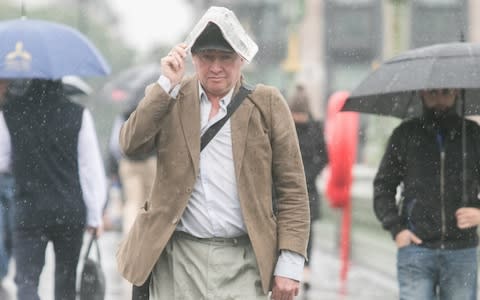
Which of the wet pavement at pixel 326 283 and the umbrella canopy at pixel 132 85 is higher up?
the umbrella canopy at pixel 132 85

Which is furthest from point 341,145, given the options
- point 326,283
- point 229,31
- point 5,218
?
point 229,31

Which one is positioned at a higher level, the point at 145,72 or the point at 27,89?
the point at 145,72

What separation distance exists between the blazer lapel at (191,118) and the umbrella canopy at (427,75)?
5.85 feet

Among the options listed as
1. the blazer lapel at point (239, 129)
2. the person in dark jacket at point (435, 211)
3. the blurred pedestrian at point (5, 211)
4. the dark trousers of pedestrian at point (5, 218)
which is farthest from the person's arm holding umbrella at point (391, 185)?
the dark trousers of pedestrian at point (5, 218)

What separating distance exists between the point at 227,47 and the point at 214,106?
274 millimetres

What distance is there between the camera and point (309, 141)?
9.61 metres

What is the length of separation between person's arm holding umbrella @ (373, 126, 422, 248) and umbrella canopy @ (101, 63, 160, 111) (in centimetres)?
534

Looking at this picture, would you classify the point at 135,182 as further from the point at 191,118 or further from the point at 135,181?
the point at 191,118

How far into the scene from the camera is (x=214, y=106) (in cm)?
468

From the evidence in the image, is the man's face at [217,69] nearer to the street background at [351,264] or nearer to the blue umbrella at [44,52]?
the blue umbrella at [44,52]

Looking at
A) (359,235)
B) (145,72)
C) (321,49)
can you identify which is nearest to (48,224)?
(145,72)

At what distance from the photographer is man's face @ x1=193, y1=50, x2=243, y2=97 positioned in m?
4.58

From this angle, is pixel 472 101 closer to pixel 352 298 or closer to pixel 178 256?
pixel 178 256

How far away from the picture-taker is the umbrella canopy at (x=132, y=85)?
12.0m
